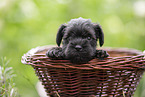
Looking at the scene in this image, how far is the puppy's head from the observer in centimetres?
126

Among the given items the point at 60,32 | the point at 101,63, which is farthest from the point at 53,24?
the point at 101,63

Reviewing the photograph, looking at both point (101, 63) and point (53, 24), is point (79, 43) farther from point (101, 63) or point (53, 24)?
point (53, 24)

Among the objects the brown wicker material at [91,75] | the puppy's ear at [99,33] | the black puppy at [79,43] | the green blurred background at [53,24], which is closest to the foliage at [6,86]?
the brown wicker material at [91,75]

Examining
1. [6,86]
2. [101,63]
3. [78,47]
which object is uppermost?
[78,47]

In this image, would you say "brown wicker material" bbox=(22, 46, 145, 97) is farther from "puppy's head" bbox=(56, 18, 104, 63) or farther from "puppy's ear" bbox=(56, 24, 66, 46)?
"puppy's ear" bbox=(56, 24, 66, 46)

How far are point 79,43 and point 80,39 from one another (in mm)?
47

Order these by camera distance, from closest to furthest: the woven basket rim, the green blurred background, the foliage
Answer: the woven basket rim
the foliage
the green blurred background

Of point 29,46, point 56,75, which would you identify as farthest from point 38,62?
point 29,46

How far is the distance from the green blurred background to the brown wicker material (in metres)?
2.33

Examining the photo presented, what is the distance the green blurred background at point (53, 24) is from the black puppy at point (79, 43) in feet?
7.69

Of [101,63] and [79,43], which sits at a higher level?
[79,43]

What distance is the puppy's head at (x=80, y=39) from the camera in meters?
1.26

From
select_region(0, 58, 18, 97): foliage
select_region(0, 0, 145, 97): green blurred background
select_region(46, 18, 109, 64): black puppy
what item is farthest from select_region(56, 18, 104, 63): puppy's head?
select_region(0, 0, 145, 97): green blurred background

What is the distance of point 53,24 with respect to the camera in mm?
4035
